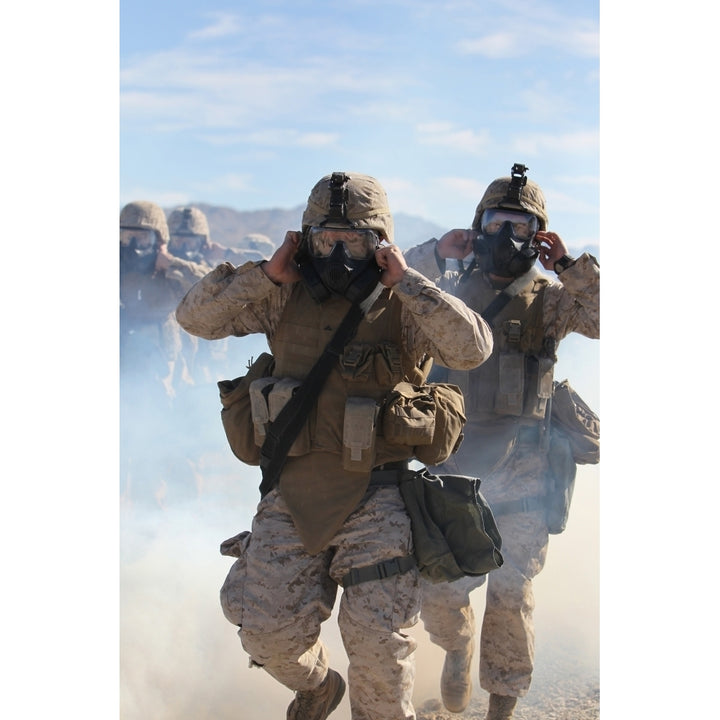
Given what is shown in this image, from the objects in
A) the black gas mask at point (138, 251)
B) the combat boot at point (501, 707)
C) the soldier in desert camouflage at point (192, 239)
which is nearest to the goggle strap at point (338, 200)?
the combat boot at point (501, 707)

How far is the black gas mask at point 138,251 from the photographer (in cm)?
1105

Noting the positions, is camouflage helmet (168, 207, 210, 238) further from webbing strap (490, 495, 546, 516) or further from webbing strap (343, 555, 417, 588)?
webbing strap (343, 555, 417, 588)

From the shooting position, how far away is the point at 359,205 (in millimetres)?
4629

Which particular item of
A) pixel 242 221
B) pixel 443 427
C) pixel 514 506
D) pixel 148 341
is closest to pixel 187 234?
pixel 148 341

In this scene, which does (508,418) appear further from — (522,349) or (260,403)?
(260,403)

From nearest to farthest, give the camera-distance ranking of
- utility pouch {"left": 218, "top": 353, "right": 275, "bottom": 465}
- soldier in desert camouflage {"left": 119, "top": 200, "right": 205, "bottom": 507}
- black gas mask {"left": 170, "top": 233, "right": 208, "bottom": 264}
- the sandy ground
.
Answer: utility pouch {"left": 218, "top": 353, "right": 275, "bottom": 465} → the sandy ground → soldier in desert camouflage {"left": 119, "top": 200, "right": 205, "bottom": 507} → black gas mask {"left": 170, "top": 233, "right": 208, "bottom": 264}

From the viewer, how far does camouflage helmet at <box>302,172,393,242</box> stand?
4.62 meters

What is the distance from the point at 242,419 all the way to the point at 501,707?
6.39 ft

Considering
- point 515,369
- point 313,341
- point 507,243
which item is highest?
point 507,243

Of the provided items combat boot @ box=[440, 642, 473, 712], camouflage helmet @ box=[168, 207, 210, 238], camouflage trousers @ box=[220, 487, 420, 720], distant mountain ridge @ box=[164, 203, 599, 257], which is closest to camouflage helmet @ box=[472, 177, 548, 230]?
camouflage trousers @ box=[220, 487, 420, 720]

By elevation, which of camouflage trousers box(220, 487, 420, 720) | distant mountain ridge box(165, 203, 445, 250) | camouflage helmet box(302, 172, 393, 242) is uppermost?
distant mountain ridge box(165, 203, 445, 250)

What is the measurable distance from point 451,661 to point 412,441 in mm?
1931

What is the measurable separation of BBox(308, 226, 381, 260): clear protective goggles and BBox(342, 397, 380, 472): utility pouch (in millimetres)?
537
